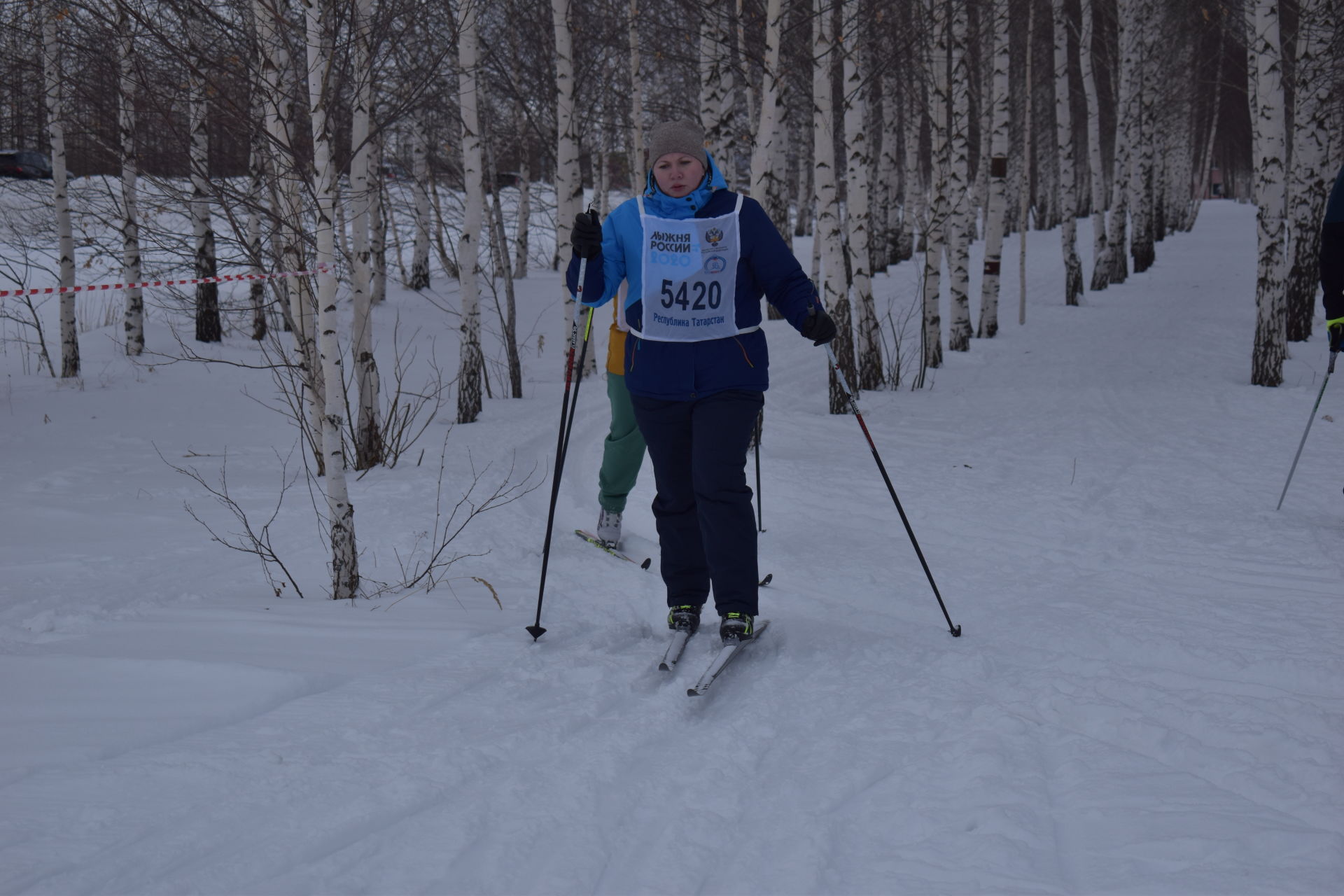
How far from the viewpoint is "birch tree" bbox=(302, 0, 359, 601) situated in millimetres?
3758

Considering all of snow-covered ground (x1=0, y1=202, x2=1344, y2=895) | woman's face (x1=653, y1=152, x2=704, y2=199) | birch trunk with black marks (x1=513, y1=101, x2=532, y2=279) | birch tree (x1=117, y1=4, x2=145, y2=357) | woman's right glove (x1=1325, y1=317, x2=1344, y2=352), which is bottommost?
snow-covered ground (x1=0, y1=202, x2=1344, y2=895)

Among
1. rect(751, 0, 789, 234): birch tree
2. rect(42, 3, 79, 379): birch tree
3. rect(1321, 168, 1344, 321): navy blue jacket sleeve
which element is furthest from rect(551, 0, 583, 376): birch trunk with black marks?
rect(1321, 168, 1344, 321): navy blue jacket sleeve

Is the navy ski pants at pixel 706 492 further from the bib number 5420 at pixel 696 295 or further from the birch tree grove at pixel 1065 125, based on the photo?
the birch tree grove at pixel 1065 125

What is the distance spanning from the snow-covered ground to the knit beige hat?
1.87 metres

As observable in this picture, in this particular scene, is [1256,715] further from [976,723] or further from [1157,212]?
[1157,212]

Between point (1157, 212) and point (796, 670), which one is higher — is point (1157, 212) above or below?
above

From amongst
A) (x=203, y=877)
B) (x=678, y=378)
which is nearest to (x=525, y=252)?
(x=678, y=378)

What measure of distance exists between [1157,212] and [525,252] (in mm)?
17754

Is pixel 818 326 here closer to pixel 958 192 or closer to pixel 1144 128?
pixel 958 192

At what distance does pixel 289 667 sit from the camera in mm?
3205

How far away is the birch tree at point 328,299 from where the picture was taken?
3758 mm

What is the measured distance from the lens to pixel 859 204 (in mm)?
9594

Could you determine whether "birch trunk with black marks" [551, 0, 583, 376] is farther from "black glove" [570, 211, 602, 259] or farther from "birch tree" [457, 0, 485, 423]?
"black glove" [570, 211, 602, 259]

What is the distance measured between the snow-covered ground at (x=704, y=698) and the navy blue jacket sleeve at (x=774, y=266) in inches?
52.3
